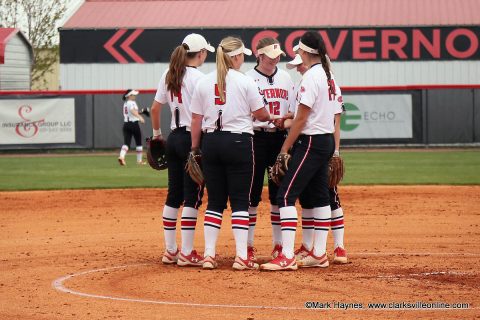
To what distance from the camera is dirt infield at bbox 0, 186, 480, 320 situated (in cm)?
755

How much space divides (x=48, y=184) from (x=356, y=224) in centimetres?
855

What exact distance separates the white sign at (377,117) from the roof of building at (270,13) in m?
Result: 8.45

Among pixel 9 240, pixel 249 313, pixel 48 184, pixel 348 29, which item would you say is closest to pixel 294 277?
pixel 249 313

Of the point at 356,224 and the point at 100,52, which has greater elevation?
the point at 100,52

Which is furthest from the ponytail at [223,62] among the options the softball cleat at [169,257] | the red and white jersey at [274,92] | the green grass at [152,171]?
the green grass at [152,171]

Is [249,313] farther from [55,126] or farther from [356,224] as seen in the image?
[55,126]

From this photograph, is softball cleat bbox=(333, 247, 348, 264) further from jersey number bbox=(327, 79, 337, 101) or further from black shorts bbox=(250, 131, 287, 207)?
jersey number bbox=(327, 79, 337, 101)

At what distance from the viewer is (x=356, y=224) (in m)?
13.6

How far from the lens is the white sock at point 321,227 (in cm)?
958

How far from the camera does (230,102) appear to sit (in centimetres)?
925

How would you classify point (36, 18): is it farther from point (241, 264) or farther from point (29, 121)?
point (241, 264)

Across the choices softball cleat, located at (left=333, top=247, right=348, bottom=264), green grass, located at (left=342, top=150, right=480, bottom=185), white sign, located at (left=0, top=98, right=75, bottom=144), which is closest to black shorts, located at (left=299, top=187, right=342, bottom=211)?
softball cleat, located at (left=333, top=247, right=348, bottom=264)

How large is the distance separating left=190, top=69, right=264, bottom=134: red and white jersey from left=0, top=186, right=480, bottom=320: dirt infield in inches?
54.1

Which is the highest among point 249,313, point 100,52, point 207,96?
point 100,52
